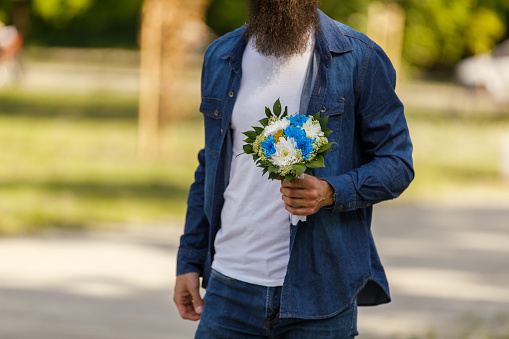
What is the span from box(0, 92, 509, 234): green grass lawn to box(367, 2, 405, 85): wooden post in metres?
2.17

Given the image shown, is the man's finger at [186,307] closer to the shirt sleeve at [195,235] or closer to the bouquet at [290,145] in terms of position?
the shirt sleeve at [195,235]

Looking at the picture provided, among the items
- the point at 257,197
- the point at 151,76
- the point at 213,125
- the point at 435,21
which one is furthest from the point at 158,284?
the point at 435,21

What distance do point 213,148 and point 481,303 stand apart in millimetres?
A: 4378

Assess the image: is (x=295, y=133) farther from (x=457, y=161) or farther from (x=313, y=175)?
(x=457, y=161)

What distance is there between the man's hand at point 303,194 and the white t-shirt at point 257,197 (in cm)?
22

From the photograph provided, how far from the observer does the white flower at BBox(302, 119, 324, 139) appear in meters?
2.22

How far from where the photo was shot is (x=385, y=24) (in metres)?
15.1

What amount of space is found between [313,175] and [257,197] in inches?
8.2

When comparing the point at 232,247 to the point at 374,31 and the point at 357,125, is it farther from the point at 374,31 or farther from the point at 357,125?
the point at 374,31

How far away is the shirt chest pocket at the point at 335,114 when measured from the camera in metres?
2.50

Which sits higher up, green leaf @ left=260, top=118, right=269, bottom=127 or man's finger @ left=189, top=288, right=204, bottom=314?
green leaf @ left=260, top=118, right=269, bottom=127

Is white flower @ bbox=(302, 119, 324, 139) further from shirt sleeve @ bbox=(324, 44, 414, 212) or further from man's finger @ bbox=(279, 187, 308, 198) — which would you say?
shirt sleeve @ bbox=(324, 44, 414, 212)

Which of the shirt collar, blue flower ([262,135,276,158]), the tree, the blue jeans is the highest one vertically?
the tree

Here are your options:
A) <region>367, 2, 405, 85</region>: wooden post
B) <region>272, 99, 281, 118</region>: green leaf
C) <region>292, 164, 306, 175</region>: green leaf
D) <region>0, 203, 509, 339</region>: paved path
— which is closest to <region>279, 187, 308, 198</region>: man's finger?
<region>292, 164, 306, 175</region>: green leaf
